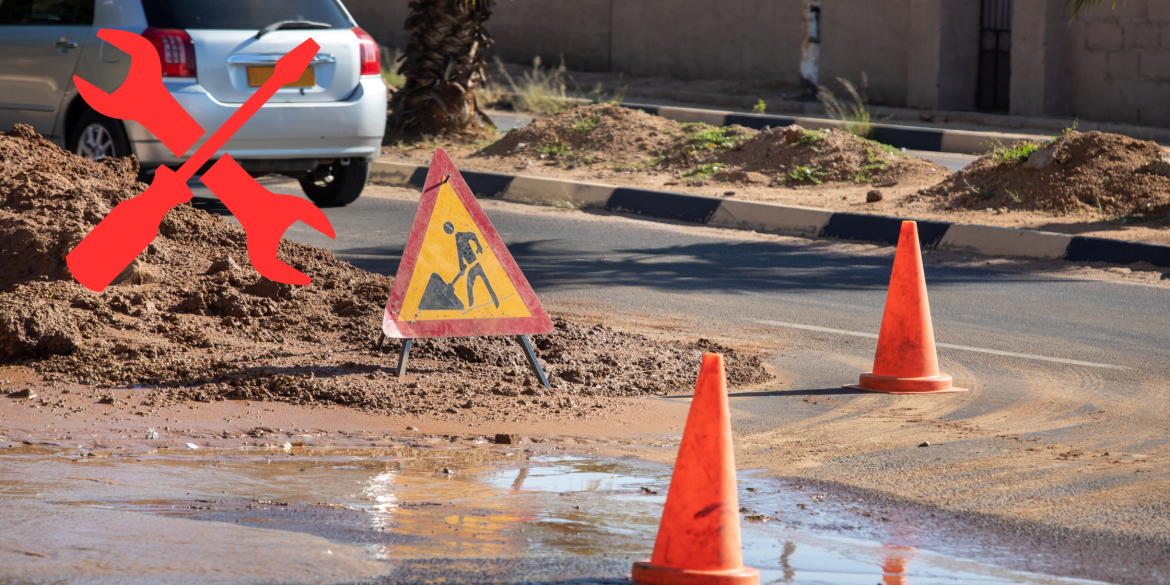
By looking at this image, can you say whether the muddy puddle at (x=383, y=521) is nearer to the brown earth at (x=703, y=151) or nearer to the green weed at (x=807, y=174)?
the green weed at (x=807, y=174)

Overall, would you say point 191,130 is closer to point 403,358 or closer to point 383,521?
point 403,358

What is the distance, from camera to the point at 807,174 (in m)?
12.0

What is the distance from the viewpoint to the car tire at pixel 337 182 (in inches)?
407

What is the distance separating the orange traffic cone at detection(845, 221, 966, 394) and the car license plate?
499 cm

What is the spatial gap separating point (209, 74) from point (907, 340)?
5.28m

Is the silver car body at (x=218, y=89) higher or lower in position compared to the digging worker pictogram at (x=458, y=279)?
higher

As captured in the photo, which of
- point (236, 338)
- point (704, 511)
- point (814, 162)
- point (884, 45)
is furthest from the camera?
point (884, 45)

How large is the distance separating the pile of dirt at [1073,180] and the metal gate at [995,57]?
823cm

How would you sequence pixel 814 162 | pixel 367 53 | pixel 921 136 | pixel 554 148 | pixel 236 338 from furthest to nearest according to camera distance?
pixel 921 136 → pixel 554 148 → pixel 814 162 → pixel 367 53 → pixel 236 338

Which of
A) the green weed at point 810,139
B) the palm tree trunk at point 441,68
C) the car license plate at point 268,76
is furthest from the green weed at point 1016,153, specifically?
the car license plate at point 268,76

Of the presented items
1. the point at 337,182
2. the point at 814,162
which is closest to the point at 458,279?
the point at 337,182

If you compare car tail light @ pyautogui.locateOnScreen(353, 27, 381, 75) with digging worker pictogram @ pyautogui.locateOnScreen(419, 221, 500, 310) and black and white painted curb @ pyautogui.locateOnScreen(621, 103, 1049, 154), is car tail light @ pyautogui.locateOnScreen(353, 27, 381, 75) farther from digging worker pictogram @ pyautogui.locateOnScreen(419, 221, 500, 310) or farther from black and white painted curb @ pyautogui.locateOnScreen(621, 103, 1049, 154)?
black and white painted curb @ pyautogui.locateOnScreen(621, 103, 1049, 154)

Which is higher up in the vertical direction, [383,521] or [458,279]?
[458,279]

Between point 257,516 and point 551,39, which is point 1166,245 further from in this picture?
point 551,39
